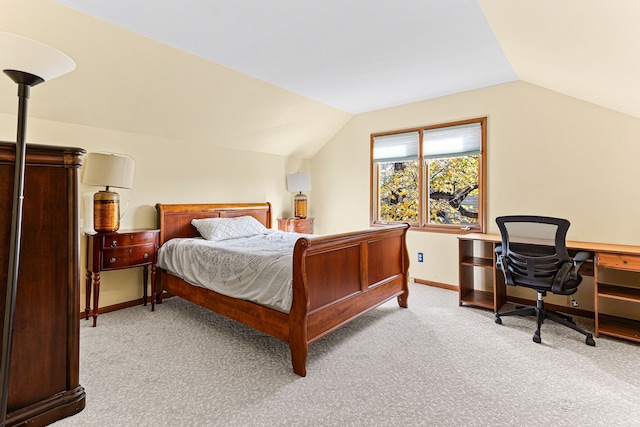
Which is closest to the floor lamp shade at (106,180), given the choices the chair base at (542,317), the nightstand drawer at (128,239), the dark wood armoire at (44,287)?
the nightstand drawer at (128,239)

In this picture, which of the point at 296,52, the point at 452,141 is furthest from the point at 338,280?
the point at 452,141

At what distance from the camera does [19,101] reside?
114 cm

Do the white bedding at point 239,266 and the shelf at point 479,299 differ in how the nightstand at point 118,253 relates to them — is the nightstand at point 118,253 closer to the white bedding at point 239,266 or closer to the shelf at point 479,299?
the white bedding at point 239,266

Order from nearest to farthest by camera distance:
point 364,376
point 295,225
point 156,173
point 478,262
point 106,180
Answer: point 364,376
point 106,180
point 478,262
point 156,173
point 295,225

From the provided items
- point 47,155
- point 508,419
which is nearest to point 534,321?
point 508,419

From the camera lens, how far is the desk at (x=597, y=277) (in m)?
2.56

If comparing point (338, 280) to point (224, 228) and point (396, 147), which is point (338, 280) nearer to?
point (224, 228)

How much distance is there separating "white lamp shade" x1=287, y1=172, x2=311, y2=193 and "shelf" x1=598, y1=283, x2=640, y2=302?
3740 mm

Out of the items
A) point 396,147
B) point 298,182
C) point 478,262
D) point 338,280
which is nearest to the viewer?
point 338,280

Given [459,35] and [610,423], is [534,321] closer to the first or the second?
[610,423]

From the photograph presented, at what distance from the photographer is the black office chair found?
2.58 meters

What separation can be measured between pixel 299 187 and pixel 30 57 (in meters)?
4.07

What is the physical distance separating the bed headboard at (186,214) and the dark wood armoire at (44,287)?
233cm

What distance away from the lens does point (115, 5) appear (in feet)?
6.84
